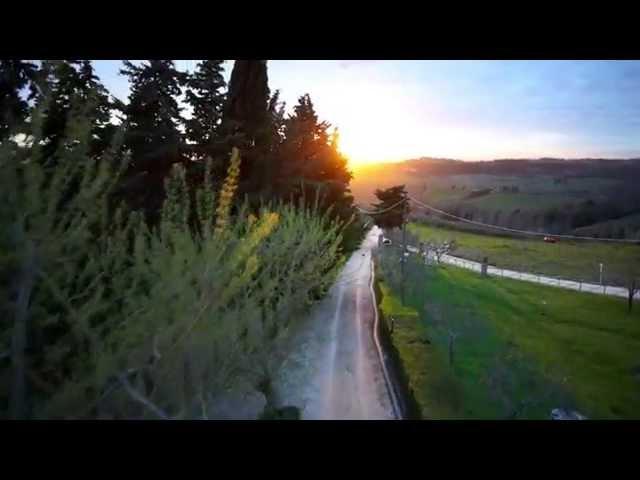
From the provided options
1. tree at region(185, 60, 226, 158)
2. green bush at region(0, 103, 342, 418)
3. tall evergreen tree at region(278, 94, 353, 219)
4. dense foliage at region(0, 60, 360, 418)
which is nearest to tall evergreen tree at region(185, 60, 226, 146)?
tree at region(185, 60, 226, 158)

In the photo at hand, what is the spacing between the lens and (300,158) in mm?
9320

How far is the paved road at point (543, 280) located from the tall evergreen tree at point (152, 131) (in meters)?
8.62

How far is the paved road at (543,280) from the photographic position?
8.53 m

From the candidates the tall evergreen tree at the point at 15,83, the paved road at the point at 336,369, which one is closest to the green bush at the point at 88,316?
the tall evergreen tree at the point at 15,83

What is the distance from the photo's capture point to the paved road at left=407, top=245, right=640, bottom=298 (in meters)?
8.53

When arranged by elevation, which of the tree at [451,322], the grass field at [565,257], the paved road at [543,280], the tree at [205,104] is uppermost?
the tree at [205,104]

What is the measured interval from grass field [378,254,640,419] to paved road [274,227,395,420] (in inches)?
21.3

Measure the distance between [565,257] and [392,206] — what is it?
187 inches

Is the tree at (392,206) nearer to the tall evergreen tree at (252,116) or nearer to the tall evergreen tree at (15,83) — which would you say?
the tall evergreen tree at (252,116)
